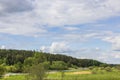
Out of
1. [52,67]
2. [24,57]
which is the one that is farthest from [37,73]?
[24,57]

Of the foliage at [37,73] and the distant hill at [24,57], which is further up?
the distant hill at [24,57]

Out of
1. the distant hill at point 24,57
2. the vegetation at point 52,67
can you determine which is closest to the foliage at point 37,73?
the vegetation at point 52,67

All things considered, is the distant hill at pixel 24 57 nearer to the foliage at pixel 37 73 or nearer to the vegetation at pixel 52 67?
the vegetation at pixel 52 67

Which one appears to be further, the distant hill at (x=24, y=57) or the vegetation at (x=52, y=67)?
the distant hill at (x=24, y=57)

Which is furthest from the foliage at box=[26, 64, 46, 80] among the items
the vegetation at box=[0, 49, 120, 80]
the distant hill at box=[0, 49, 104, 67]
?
the distant hill at box=[0, 49, 104, 67]

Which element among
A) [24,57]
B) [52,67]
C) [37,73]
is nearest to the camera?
[37,73]

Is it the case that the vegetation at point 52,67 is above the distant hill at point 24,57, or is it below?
below

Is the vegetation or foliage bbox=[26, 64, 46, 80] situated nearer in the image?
foliage bbox=[26, 64, 46, 80]

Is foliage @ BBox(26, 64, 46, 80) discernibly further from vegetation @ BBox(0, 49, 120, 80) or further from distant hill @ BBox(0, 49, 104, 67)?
distant hill @ BBox(0, 49, 104, 67)

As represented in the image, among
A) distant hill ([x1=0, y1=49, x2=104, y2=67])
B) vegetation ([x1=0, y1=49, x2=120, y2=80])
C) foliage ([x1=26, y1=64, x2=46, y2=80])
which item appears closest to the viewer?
foliage ([x1=26, y1=64, x2=46, y2=80])

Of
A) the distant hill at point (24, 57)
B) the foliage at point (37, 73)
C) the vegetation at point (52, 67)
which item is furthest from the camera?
the distant hill at point (24, 57)

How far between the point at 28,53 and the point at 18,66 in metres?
51.2

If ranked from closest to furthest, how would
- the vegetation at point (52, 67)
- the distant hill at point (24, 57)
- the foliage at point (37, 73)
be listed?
the foliage at point (37, 73) → the vegetation at point (52, 67) → the distant hill at point (24, 57)

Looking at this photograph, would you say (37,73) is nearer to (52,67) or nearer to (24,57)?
(52,67)
